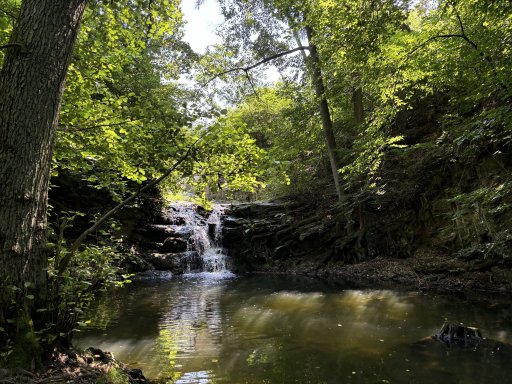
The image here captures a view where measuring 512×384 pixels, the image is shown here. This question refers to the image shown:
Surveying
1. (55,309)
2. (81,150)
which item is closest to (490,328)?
(55,309)

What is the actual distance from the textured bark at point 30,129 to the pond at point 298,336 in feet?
9.17

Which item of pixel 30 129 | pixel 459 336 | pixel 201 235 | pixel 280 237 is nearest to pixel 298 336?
pixel 459 336

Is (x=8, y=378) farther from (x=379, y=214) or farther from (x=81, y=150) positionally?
(x=379, y=214)

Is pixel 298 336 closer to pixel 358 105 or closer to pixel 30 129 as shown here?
pixel 30 129

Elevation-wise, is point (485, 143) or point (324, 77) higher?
point (324, 77)

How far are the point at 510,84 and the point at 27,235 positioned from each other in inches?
331

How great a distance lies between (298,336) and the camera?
22.5 ft

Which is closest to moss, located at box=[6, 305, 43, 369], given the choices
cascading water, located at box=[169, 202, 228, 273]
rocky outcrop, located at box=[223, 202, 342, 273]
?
rocky outcrop, located at box=[223, 202, 342, 273]

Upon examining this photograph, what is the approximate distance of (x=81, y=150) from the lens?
19.3 ft

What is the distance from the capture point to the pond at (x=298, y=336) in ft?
16.8

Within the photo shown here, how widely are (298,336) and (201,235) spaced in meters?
12.6

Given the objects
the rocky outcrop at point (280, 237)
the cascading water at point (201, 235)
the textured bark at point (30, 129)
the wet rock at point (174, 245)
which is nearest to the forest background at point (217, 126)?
the textured bark at point (30, 129)

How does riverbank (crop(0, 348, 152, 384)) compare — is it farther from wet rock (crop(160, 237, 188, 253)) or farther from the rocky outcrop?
wet rock (crop(160, 237, 188, 253))

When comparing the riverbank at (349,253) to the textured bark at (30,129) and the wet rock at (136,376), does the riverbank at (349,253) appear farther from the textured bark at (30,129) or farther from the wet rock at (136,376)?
the textured bark at (30,129)
